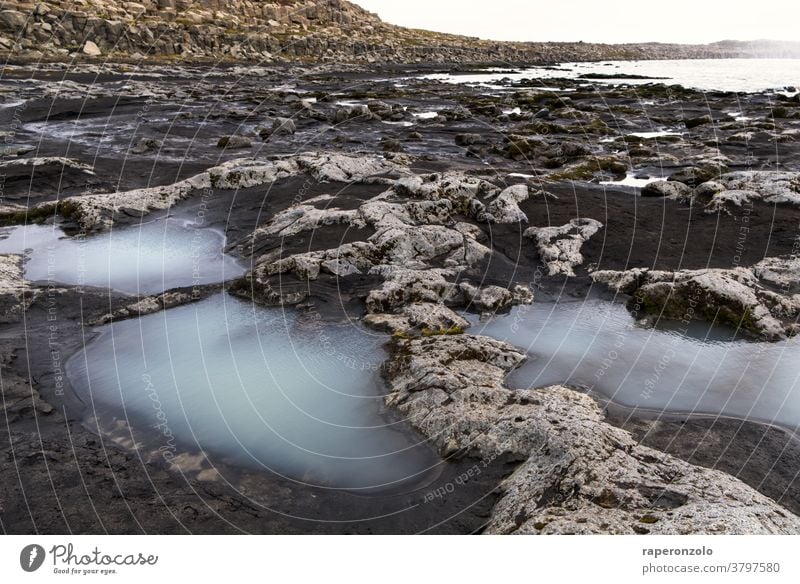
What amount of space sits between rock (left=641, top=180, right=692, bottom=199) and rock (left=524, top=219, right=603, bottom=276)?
6.68 m

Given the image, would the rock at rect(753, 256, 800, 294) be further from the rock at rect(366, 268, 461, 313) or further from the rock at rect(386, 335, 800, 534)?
the rock at rect(386, 335, 800, 534)

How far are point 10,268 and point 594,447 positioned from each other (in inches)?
709

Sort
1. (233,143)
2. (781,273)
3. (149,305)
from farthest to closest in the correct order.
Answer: (233,143) → (781,273) → (149,305)

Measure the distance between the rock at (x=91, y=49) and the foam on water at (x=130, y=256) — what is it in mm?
94797

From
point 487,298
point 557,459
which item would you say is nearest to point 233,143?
point 487,298

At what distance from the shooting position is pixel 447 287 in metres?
16.0

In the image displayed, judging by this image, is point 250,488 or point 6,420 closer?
point 250,488

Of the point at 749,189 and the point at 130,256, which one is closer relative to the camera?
the point at 130,256

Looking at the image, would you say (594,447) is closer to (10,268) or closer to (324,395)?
(324,395)

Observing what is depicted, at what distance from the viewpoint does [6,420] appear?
10562 mm

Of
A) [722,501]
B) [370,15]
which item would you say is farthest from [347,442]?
[370,15]

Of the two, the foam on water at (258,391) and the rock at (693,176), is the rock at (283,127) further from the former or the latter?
the foam on water at (258,391)

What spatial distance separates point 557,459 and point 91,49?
384ft

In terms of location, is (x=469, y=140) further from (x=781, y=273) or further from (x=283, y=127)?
(x=781, y=273)
